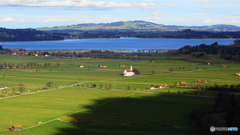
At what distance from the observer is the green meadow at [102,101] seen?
4403 cm

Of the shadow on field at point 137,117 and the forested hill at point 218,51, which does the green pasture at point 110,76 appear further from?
the forested hill at point 218,51

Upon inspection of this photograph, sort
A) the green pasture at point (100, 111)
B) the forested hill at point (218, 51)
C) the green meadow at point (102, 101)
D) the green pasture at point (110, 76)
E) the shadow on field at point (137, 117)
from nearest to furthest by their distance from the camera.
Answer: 1. the shadow on field at point (137, 117)
2. the green pasture at point (100, 111)
3. the green meadow at point (102, 101)
4. the green pasture at point (110, 76)
5. the forested hill at point (218, 51)

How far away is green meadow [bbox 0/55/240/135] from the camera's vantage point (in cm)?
4403

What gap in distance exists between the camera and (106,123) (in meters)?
45.3

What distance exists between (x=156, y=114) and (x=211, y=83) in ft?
86.8

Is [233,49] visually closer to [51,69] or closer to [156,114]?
[51,69]

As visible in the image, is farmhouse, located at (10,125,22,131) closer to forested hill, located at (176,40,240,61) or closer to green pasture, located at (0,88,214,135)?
green pasture, located at (0,88,214,135)

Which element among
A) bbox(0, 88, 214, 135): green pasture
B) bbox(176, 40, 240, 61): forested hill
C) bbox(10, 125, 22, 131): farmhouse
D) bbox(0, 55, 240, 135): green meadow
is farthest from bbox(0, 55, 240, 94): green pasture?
bbox(10, 125, 22, 131): farmhouse

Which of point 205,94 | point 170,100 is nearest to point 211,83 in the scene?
point 205,94

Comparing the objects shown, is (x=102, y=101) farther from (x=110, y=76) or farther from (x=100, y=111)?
(x=110, y=76)

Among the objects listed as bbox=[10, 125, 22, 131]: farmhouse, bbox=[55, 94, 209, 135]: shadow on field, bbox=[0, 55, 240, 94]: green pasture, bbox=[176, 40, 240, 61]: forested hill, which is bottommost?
bbox=[0, 55, 240, 94]: green pasture

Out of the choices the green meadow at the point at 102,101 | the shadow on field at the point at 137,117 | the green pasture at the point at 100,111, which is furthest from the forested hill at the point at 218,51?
the shadow on field at the point at 137,117

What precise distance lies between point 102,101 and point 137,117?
1154cm

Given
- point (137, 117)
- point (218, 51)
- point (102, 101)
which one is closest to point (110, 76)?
point (102, 101)
